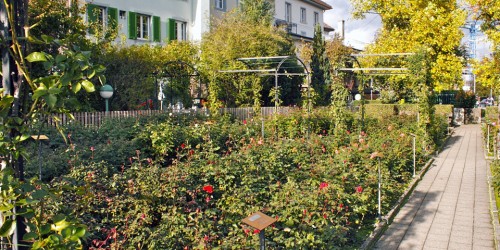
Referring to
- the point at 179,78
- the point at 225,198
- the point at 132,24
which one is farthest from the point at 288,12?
the point at 225,198

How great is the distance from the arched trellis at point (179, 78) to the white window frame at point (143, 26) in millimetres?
5124

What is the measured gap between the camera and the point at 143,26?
22.8m

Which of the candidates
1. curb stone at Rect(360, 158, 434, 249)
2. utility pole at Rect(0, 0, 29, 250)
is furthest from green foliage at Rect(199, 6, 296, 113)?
utility pole at Rect(0, 0, 29, 250)

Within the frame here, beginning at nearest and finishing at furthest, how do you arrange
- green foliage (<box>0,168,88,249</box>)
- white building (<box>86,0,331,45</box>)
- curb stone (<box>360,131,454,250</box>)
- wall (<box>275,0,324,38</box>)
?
green foliage (<box>0,168,88,249</box>), curb stone (<box>360,131,454,250</box>), white building (<box>86,0,331,45</box>), wall (<box>275,0,324,38</box>)

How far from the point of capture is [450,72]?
19516 mm

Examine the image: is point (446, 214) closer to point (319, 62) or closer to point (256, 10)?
point (256, 10)

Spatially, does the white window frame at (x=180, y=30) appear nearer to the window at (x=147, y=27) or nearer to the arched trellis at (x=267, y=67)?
the window at (x=147, y=27)

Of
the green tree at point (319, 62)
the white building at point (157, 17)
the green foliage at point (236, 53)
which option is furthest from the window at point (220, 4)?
the green tree at point (319, 62)

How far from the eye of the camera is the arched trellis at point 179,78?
1567 centimetres

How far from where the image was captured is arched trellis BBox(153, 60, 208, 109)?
1567 cm

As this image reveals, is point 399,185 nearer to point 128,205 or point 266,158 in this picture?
point 266,158

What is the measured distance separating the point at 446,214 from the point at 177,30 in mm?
19629

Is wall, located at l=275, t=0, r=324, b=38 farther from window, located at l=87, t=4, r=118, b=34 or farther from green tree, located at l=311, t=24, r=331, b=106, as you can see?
window, located at l=87, t=4, r=118, b=34

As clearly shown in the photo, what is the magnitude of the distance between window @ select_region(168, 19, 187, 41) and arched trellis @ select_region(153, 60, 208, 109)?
5.24 m
